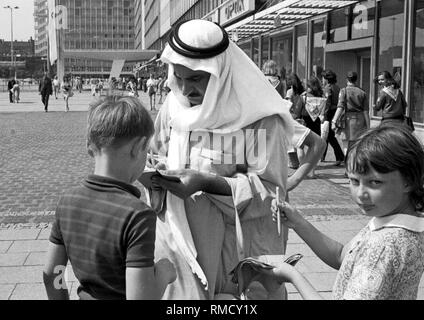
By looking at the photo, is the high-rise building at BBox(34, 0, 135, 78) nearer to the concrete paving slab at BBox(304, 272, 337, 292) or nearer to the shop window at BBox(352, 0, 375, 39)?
the shop window at BBox(352, 0, 375, 39)

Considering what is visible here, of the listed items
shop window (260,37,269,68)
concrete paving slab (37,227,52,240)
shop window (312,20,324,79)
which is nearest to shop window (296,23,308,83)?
shop window (312,20,324,79)

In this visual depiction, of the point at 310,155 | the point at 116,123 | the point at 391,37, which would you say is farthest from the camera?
the point at 391,37

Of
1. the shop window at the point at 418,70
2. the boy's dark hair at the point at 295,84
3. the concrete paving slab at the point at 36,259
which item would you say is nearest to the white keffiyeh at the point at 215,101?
the concrete paving slab at the point at 36,259

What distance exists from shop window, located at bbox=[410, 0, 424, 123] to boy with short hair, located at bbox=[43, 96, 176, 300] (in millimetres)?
12321

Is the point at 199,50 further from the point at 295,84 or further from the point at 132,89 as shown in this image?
the point at 132,89

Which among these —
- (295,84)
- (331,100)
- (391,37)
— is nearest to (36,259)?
(295,84)

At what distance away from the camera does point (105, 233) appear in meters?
1.72

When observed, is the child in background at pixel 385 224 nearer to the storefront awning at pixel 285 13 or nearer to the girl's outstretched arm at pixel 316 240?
the girl's outstretched arm at pixel 316 240

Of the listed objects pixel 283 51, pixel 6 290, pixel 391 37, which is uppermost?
pixel 283 51

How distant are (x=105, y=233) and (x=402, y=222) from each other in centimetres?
80

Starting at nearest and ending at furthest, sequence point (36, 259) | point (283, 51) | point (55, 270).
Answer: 1. point (55, 270)
2. point (36, 259)
3. point (283, 51)

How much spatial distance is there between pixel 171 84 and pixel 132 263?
3.04 feet

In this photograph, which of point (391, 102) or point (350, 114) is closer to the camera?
point (391, 102)

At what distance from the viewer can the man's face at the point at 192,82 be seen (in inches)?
90.1
